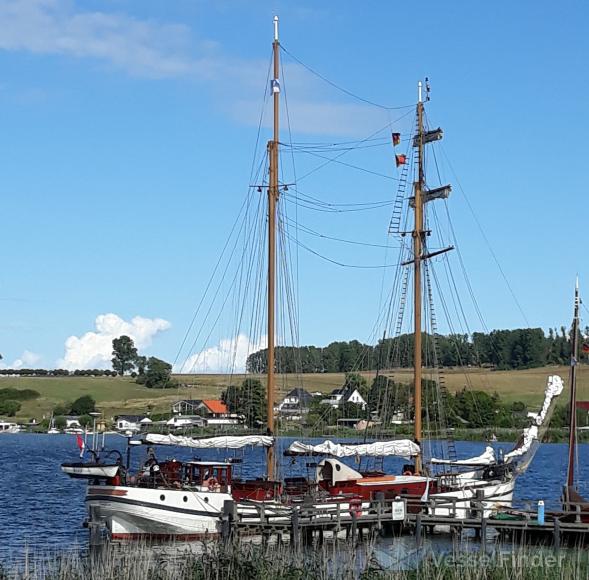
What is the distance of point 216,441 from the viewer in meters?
52.8

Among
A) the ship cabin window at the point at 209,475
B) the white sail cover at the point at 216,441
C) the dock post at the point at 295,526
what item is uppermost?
the white sail cover at the point at 216,441

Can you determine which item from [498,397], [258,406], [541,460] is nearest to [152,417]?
[498,397]

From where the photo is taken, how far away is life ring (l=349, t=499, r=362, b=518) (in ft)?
152

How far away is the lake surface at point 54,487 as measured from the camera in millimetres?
52750

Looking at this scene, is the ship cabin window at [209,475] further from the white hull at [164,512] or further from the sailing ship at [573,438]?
the sailing ship at [573,438]

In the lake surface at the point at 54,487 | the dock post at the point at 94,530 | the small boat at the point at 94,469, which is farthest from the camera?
the lake surface at the point at 54,487

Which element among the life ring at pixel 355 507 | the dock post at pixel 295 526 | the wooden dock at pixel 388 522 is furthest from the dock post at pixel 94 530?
the life ring at pixel 355 507

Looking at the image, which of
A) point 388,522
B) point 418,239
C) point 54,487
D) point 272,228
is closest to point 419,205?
point 418,239

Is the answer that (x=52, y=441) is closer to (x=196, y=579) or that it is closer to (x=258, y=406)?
(x=258, y=406)

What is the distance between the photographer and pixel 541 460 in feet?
444

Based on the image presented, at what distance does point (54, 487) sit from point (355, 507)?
139 feet

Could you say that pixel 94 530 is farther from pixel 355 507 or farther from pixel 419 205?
pixel 419 205

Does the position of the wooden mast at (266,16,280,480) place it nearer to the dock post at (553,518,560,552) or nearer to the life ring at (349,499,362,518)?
the life ring at (349,499,362,518)

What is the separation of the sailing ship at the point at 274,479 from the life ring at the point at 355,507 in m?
0.13
